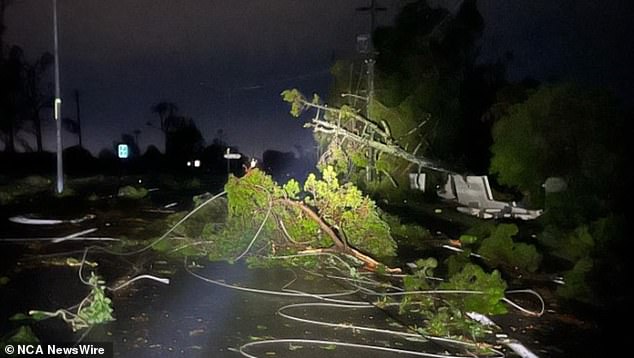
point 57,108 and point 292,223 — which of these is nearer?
point 292,223

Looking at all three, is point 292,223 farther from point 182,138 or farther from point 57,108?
point 182,138

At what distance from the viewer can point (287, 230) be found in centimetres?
1541

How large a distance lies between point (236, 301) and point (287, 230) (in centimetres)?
461

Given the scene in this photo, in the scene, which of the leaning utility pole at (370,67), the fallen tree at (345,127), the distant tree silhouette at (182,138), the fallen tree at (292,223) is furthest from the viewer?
the distant tree silhouette at (182,138)

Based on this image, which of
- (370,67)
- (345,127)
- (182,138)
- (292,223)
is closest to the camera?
(292,223)

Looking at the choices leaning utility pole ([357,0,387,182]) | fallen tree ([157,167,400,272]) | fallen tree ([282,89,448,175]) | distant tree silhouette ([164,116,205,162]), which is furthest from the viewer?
distant tree silhouette ([164,116,205,162])

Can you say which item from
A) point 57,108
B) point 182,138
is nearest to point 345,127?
point 57,108

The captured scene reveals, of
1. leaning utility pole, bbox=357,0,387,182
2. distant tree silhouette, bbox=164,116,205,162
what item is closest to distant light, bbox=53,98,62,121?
leaning utility pole, bbox=357,0,387,182

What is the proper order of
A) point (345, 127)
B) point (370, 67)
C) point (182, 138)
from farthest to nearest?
point (182, 138), point (370, 67), point (345, 127)

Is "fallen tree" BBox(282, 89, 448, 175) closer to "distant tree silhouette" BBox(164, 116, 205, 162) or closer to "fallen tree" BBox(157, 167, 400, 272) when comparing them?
"fallen tree" BBox(157, 167, 400, 272)

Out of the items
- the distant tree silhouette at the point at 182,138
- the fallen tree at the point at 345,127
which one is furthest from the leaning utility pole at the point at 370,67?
the distant tree silhouette at the point at 182,138

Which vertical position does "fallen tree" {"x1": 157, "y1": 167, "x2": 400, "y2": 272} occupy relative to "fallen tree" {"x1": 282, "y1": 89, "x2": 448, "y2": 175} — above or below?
below

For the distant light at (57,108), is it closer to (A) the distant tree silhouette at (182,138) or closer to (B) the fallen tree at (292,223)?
(B) the fallen tree at (292,223)

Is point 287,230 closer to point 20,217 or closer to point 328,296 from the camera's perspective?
point 328,296
